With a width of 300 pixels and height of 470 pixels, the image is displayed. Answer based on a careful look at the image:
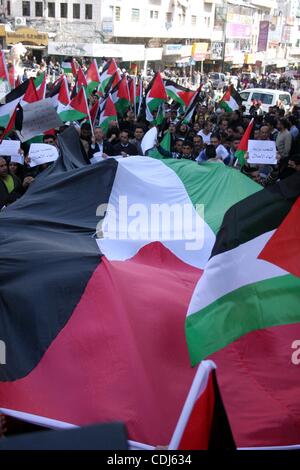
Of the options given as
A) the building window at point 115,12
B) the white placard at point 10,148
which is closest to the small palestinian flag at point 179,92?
the white placard at point 10,148

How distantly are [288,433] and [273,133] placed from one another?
30.7 ft

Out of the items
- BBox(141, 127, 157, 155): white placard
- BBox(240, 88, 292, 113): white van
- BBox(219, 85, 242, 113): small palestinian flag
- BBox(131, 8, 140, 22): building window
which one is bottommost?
BBox(240, 88, 292, 113): white van

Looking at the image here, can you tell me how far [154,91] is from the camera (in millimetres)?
12305

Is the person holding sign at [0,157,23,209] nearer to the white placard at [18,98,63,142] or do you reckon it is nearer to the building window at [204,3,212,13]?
the white placard at [18,98,63,142]

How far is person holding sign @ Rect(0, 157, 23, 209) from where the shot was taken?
21.5ft

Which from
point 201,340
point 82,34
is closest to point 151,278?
point 201,340

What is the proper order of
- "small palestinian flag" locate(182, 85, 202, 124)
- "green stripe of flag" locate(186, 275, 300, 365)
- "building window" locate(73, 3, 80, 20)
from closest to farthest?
1. "green stripe of flag" locate(186, 275, 300, 365)
2. "small palestinian flag" locate(182, 85, 202, 124)
3. "building window" locate(73, 3, 80, 20)

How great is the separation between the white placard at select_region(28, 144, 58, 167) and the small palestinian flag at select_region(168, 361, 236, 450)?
550 cm

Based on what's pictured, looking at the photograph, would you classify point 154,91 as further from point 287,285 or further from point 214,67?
point 214,67

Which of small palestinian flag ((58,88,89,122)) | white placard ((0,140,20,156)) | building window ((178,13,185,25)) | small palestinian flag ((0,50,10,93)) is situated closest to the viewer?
white placard ((0,140,20,156))

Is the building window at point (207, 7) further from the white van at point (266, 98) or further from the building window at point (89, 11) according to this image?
the white van at point (266, 98)

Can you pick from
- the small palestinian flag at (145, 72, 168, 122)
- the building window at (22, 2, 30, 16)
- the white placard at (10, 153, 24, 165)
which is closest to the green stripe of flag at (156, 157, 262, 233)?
the white placard at (10, 153, 24, 165)
